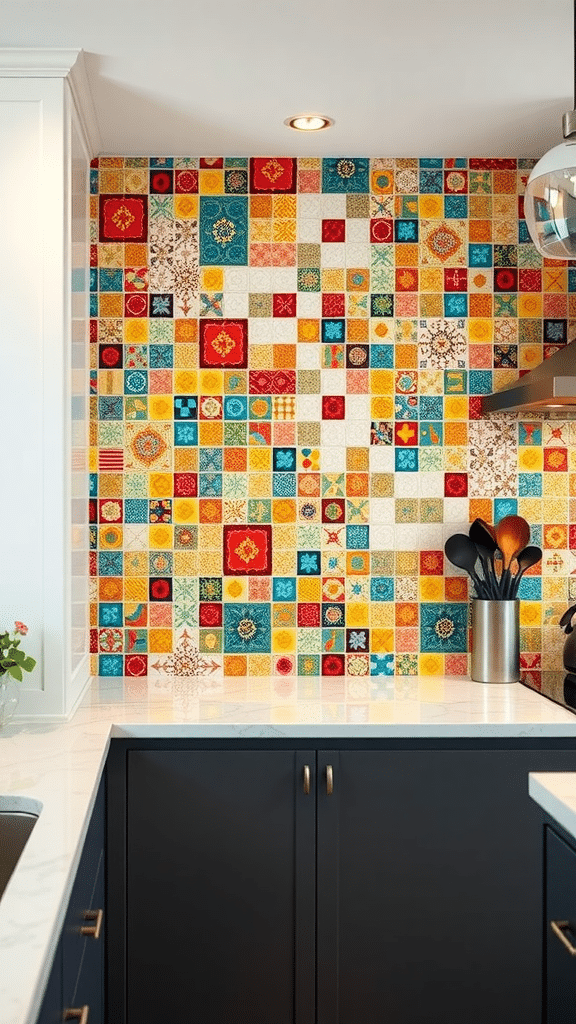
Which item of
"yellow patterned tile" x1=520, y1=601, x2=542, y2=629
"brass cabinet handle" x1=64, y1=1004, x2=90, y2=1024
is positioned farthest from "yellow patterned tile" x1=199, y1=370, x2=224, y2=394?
"brass cabinet handle" x1=64, y1=1004, x2=90, y2=1024

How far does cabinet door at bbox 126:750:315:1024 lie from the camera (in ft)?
7.76

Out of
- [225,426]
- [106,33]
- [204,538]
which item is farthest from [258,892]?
[106,33]

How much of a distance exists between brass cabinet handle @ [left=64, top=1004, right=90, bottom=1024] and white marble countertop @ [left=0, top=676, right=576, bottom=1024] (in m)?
0.22

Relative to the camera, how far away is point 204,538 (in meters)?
3.00

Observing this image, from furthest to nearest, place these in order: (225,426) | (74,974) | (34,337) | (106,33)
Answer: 1. (225,426)
2. (34,337)
3. (106,33)
4. (74,974)

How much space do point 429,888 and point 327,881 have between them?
25 centimetres

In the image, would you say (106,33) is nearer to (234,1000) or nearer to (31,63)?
(31,63)

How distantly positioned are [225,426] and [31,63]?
1.11 metres

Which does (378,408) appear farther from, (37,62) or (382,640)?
(37,62)

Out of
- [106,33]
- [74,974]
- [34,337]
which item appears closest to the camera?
[74,974]

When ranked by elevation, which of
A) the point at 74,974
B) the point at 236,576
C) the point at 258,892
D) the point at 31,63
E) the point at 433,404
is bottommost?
the point at 258,892

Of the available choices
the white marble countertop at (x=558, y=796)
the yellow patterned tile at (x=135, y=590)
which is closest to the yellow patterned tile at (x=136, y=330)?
the yellow patterned tile at (x=135, y=590)

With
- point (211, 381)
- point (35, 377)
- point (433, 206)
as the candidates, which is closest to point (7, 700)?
point (35, 377)

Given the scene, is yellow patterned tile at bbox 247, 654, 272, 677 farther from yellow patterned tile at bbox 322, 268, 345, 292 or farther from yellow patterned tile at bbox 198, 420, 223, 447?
yellow patterned tile at bbox 322, 268, 345, 292
